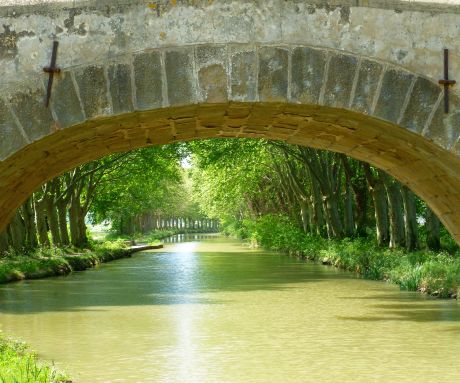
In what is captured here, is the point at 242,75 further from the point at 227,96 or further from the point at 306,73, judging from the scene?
the point at 306,73

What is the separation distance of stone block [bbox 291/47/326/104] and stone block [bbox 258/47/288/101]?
0.07 metres

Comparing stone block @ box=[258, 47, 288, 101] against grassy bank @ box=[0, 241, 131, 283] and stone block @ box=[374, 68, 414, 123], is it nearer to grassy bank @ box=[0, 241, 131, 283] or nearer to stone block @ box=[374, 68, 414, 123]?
stone block @ box=[374, 68, 414, 123]

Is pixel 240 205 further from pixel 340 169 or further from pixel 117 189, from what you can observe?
pixel 340 169

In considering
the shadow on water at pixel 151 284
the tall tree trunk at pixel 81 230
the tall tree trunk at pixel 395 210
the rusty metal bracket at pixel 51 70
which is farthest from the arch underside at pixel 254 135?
the tall tree trunk at pixel 81 230

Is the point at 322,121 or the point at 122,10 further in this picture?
the point at 322,121

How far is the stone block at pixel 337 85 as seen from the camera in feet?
18.8

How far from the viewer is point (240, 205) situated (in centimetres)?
8000

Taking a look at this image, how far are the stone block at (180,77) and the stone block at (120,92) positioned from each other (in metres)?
0.29

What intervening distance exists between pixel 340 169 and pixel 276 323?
58.2ft

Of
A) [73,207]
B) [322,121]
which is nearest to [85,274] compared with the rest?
[73,207]

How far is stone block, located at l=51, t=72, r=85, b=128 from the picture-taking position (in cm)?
557

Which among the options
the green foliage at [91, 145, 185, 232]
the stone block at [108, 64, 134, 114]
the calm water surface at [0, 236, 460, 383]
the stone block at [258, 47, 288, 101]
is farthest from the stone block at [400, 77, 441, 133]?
the green foliage at [91, 145, 185, 232]

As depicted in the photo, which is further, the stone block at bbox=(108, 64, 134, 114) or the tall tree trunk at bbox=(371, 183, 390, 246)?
the tall tree trunk at bbox=(371, 183, 390, 246)

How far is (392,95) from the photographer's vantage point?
18.9 ft
